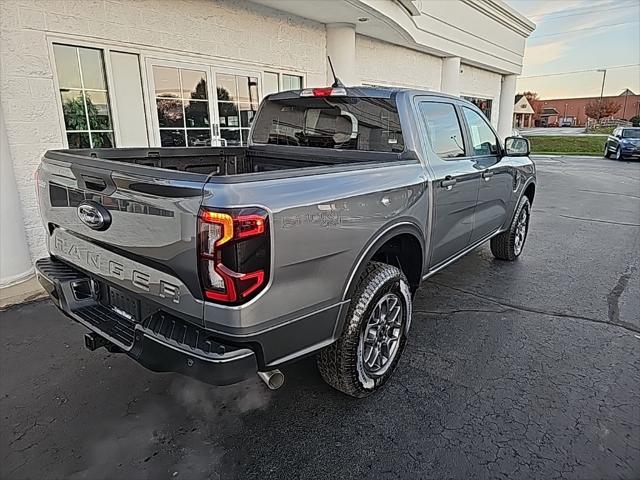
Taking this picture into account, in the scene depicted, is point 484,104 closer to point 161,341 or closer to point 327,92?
point 327,92

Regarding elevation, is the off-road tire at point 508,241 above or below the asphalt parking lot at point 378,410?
above

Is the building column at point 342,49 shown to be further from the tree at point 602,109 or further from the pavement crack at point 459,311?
the tree at point 602,109

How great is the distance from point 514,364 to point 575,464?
39.6 inches

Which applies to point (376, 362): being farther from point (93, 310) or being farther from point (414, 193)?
point (93, 310)

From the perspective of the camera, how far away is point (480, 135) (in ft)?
14.5

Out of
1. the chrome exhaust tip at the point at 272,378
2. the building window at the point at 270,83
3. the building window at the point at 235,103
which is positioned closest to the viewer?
the chrome exhaust tip at the point at 272,378

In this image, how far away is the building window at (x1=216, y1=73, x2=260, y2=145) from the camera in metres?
7.17

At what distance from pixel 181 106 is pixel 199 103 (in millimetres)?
350

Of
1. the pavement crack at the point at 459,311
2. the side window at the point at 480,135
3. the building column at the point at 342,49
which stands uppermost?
the building column at the point at 342,49

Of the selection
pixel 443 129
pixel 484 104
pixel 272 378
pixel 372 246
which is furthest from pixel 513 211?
pixel 484 104

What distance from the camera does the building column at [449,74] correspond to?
1369cm

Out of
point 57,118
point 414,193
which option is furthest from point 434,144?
point 57,118

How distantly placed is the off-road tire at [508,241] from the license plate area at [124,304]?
14.6 ft

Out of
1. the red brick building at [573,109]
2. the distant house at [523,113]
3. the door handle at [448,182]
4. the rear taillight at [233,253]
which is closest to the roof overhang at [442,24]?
the door handle at [448,182]
